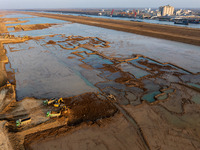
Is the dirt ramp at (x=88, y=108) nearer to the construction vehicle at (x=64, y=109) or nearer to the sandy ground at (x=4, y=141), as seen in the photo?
the construction vehicle at (x=64, y=109)

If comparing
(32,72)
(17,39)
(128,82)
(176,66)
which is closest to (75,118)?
(128,82)

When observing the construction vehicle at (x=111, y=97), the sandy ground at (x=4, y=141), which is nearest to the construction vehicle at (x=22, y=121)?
the sandy ground at (x=4, y=141)

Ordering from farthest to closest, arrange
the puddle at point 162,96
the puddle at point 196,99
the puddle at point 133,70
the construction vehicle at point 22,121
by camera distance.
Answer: the puddle at point 133,70, the puddle at point 162,96, the puddle at point 196,99, the construction vehicle at point 22,121

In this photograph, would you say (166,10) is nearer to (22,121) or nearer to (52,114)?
(52,114)

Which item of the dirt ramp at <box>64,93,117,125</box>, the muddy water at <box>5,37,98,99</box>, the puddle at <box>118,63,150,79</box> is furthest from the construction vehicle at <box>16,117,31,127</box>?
the puddle at <box>118,63,150,79</box>

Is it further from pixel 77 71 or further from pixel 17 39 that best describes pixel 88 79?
pixel 17 39

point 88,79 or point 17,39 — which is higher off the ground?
point 17,39

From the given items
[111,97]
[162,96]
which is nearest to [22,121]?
[111,97]

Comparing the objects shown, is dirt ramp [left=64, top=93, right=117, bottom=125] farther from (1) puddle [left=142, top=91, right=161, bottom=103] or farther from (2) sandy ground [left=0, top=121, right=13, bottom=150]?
(2) sandy ground [left=0, top=121, right=13, bottom=150]
